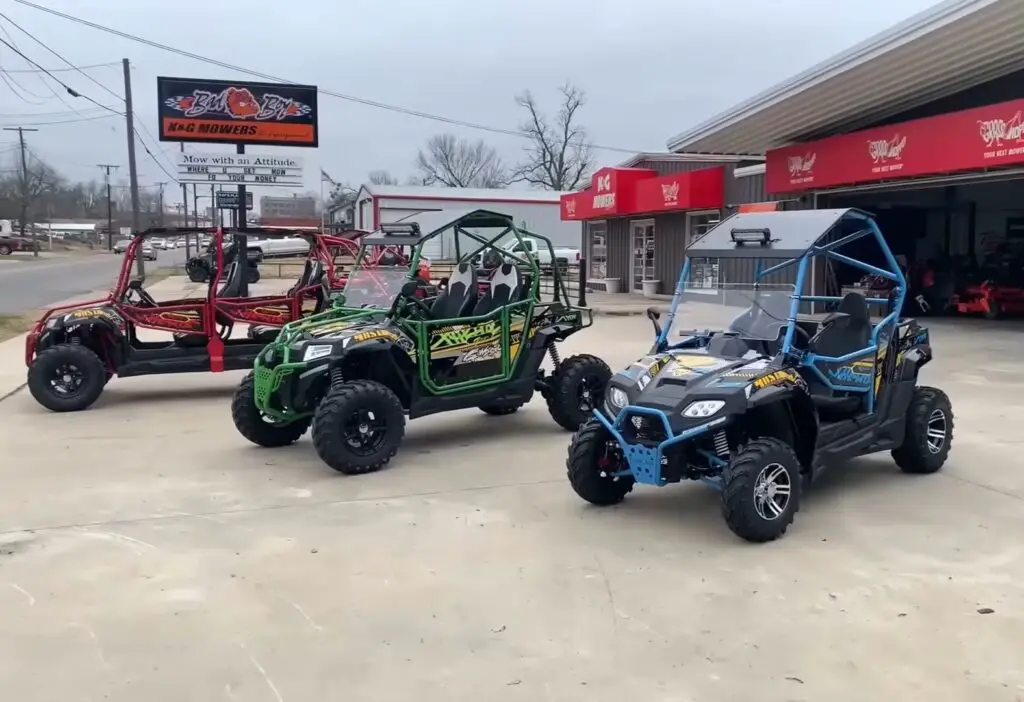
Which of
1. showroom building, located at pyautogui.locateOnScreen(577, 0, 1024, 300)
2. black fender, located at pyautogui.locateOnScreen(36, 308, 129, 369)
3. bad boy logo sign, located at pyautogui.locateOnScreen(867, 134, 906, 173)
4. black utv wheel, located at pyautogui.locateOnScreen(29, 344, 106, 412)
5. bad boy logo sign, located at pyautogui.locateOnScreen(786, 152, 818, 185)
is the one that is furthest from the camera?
bad boy logo sign, located at pyautogui.locateOnScreen(786, 152, 818, 185)

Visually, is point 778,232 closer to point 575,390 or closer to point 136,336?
point 575,390

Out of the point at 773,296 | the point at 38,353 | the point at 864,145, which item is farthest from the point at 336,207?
the point at 773,296

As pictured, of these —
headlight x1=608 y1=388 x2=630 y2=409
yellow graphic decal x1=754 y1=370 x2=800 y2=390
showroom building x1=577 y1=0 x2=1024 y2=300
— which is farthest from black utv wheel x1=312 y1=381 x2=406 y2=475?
showroom building x1=577 y1=0 x2=1024 y2=300

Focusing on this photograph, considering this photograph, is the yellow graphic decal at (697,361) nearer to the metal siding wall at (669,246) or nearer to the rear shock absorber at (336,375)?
the rear shock absorber at (336,375)

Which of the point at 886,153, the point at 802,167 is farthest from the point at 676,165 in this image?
the point at 886,153

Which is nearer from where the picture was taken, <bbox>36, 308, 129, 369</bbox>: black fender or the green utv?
the green utv

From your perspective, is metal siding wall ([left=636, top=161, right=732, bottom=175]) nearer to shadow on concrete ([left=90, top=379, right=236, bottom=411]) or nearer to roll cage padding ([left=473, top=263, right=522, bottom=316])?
shadow on concrete ([left=90, top=379, right=236, bottom=411])

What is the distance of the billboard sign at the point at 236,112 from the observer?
21656 millimetres

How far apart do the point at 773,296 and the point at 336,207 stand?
63780 millimetres

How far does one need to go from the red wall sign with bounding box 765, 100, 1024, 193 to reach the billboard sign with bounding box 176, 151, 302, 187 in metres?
11.6

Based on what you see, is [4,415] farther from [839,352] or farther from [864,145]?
[864,145]

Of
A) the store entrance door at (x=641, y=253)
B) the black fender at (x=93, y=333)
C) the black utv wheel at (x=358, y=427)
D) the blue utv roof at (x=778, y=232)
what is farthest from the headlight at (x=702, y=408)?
the store entrance door at (x=641, y=253)

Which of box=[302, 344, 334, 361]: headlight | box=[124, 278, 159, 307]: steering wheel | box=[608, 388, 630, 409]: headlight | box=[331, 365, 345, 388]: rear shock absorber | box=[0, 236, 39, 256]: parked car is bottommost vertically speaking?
box=[331, 365, 345, 388]: rear shock absorber

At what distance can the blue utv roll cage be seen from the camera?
16.8ft
